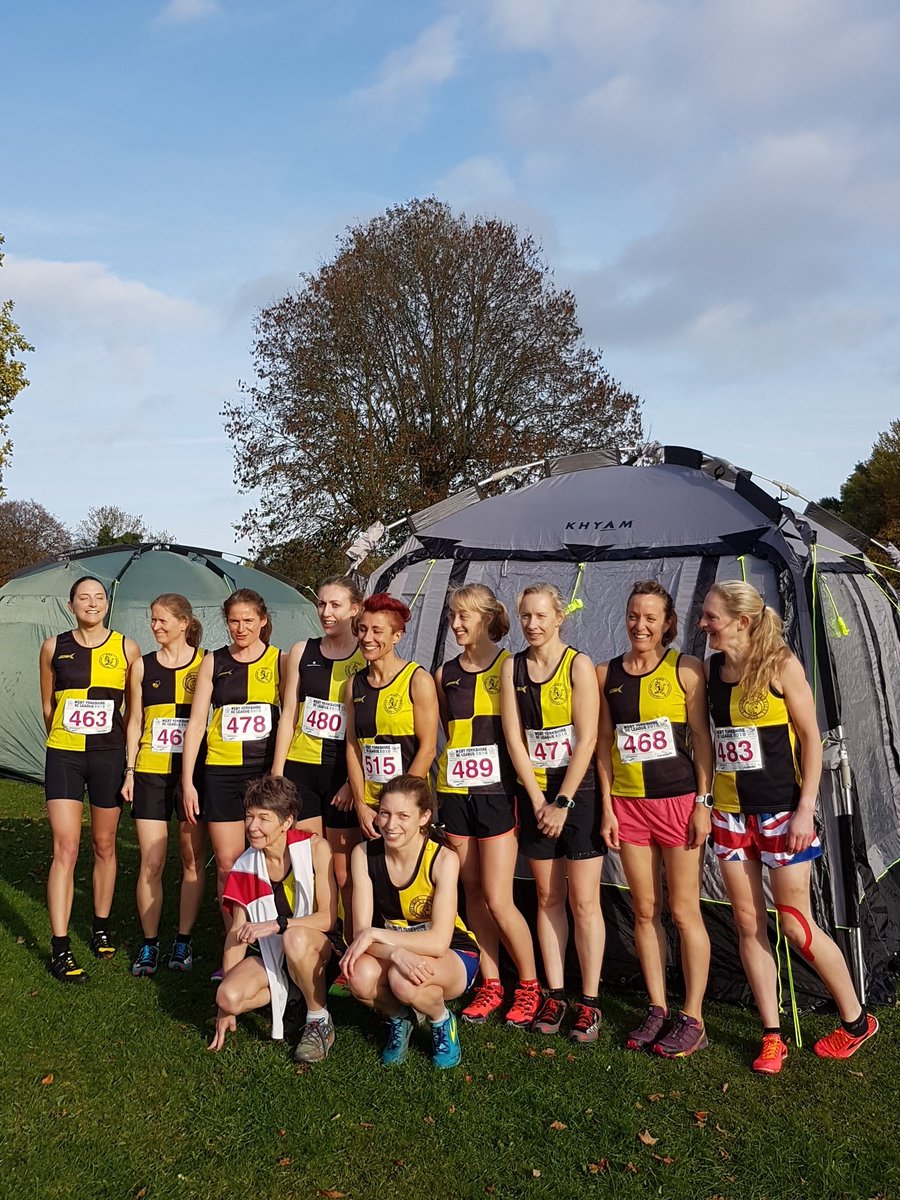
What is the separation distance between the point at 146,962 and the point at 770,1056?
8.65ft

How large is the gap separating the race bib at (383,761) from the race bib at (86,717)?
1.32 meters

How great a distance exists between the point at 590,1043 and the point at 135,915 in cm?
276

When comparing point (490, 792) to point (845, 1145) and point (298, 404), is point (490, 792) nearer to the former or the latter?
point (845, 1145)

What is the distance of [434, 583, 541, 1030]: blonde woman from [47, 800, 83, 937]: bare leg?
1.67 m

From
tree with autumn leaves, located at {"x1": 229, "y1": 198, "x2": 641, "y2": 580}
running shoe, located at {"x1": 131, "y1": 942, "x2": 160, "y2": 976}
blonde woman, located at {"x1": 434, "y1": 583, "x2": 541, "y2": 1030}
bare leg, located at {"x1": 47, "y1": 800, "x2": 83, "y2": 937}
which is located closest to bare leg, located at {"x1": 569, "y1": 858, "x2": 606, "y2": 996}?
blonde woman, located at {"x1": 434, "y1": 583, "x2": 541, "y2": 1030}

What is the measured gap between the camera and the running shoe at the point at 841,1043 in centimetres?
346

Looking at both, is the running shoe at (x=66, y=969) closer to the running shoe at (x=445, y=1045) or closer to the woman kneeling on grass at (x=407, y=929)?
the woman kneeling on grass at (x=407, y=929)

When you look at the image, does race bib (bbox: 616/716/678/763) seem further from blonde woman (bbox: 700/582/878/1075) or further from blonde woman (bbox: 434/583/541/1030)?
blonde woman (bbox: 434/583/541/1030)

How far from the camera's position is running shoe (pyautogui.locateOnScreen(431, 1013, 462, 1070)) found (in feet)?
11.3

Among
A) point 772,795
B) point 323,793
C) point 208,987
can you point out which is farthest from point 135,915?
point 772,795

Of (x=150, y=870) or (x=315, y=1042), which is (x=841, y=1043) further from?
(x=150, y=870)

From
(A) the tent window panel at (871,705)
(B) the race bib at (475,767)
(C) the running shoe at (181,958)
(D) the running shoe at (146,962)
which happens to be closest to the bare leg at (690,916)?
(B) the race bib at (475,767)

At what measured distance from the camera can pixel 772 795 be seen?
3.40 metres

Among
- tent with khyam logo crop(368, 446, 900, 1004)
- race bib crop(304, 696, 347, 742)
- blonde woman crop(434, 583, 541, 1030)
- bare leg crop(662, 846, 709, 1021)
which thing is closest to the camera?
bare leg crop(662, 846, 709, 1021)
